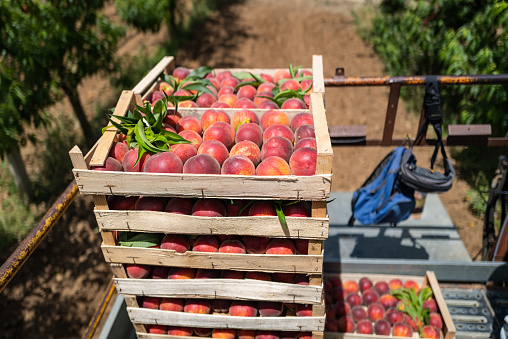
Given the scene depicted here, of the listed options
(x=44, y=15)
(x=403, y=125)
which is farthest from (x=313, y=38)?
(x=44, y=15)

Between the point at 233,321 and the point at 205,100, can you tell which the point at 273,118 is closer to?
the point at 205,100

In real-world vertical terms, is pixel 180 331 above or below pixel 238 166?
below

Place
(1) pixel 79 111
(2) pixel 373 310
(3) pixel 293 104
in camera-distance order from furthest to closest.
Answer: (1) pixel 79 111 → (2) pixel 373 310 → (3) pixel 293 104

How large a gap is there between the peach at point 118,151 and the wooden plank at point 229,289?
63cm

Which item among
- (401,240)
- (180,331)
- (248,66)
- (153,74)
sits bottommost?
(401,240)

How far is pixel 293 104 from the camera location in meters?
2.13

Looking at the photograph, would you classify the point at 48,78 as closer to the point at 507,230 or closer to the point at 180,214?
the point at 180,214

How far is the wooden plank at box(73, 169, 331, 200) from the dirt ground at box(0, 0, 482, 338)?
10.2 feet

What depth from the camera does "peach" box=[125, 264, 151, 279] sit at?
6.02 ft

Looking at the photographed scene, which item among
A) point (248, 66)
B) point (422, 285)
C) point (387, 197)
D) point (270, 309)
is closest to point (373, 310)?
point (422, 285)

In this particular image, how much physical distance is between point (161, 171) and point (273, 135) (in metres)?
0.63

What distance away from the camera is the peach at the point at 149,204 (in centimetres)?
170

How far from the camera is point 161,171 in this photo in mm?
1608

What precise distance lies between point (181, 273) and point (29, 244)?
72cm
